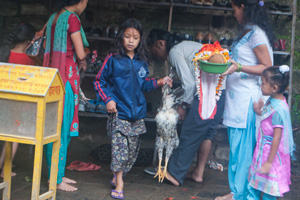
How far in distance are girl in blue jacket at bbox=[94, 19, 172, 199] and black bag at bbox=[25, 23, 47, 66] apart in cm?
65

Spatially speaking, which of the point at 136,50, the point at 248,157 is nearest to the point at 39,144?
the point at 136,50

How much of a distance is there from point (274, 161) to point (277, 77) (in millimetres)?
695

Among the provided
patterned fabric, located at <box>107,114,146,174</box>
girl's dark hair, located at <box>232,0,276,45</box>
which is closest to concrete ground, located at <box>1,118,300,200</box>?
patterned fabric, located at <box>107,114,146,174</box>

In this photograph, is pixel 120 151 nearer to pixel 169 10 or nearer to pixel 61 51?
pixel 61 51

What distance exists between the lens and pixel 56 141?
10.1 feet

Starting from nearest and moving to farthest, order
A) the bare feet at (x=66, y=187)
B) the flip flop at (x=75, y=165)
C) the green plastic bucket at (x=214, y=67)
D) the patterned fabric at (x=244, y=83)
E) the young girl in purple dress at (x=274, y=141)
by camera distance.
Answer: the young girl in purple dress at (x=274, y=141), the green plastic bucket at (x=214, y=67), the patterned fabric at (x=244, y=83), the bare feet at (x=66, y=187), the flip flop at (x=75, y=165)

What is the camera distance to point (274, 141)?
2.99 metres

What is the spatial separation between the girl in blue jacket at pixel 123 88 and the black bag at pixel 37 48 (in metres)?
0.65

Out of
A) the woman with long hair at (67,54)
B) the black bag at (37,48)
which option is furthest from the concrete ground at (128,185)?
the black bag at (37,48)

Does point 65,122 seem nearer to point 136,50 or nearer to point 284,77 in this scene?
point 136,50

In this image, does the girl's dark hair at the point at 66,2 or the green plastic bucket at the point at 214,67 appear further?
the girl's dark hair at the point at 66,2

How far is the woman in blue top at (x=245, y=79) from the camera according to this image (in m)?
3.31

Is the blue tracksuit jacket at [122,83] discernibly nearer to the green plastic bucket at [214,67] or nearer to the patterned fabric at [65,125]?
the patterned fabric at [65,125]

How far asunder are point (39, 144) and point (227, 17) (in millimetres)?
3606
